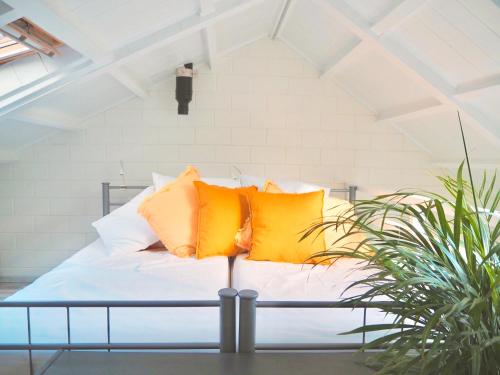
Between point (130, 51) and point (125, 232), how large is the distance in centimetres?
107

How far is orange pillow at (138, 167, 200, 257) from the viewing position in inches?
88.1

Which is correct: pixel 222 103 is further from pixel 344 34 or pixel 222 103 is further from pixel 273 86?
pixel 344 34

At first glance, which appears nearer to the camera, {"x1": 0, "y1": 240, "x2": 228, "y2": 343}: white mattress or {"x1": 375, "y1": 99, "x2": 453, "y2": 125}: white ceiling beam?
{"x1": 0, "y1": 240, "x2": 228, "y2": 343}: white mattress

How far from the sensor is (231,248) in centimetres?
226

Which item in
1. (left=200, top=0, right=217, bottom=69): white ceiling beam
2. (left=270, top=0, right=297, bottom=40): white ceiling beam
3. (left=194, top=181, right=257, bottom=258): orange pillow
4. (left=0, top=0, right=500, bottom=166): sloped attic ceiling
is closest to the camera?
(left=0, top=0, right=500, bottom=166): sloped attic ceiling

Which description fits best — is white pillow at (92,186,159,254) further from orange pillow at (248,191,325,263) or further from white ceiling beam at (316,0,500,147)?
white ceiling beam at (316,0,500,147)

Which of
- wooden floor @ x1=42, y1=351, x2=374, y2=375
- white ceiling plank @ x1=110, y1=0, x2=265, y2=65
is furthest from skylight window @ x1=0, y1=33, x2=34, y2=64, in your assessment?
wooden floor @ x1=42, y1=351, x2=374, y2=375

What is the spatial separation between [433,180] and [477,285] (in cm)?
289

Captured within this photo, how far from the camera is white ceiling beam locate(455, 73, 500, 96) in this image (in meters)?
1.89

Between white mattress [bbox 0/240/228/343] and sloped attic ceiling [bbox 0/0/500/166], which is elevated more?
sloped attic ceiling [bbox 0/0/500/166]

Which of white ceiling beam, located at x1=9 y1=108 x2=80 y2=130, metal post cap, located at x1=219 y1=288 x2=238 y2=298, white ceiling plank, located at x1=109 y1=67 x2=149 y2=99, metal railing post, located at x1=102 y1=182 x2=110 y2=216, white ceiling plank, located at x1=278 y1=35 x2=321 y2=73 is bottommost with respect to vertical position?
metal post cap, located at x1=219 y1=288 x2=238 y2=298

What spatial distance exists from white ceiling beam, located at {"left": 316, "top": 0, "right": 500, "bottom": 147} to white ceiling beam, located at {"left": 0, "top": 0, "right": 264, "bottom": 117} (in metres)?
0.56

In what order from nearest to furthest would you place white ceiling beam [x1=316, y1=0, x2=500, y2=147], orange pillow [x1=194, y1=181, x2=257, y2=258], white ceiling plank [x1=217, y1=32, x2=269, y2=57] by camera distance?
white ceiling beam [x1=316, y1=0, x2=500, y2=147]
orange pillow [x1=194, y1=181, x2=257, y2=258]
white ceiling plank [x1=217, y1=32, x2=269, y2=57]

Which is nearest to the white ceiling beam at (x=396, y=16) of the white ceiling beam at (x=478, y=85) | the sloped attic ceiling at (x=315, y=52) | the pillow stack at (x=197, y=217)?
the sloped attic ceiling at (x=315, y=52)
